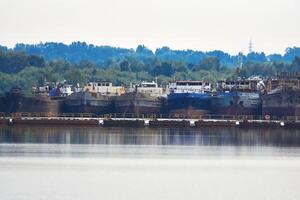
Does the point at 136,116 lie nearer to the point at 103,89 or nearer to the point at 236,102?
the point at 236,102

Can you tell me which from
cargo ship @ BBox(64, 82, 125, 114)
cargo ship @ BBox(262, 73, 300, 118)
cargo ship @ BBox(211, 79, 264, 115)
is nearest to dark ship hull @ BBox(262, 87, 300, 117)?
cargo ship @ BBox(262, 73, 300, 118)

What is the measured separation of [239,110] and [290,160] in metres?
76.0

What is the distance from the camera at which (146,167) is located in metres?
78.7

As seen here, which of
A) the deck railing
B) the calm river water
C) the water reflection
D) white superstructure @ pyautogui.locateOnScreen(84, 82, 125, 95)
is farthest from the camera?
white superstructure @ pyautogui.locateOnScreen(84, 82, 125, 95)

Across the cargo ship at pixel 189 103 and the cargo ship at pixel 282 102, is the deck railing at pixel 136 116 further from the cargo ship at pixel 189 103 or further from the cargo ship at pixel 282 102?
→ the cargo ship at pixel 282 102

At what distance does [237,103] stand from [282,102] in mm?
5782

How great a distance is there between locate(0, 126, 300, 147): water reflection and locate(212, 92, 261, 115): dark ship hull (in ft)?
45.4

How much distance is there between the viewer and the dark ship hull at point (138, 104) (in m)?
165

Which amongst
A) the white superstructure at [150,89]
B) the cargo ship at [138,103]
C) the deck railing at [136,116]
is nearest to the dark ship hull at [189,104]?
the deck railing at [136,116]

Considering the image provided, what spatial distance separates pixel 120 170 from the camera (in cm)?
7569

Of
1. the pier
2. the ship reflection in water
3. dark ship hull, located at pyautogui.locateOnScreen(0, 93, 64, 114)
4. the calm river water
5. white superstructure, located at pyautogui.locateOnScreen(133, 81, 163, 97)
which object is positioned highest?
white superstructure, located at pyautogui.locateOnScreen(133, 81, 163, 97)

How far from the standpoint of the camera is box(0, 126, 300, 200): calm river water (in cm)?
6291

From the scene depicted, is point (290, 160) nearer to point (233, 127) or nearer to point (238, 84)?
point (233, 127)

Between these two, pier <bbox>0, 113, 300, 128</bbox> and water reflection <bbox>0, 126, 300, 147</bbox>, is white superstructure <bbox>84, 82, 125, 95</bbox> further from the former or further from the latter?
water reflection <bbox>0, 126, 300, 147</bbox>
